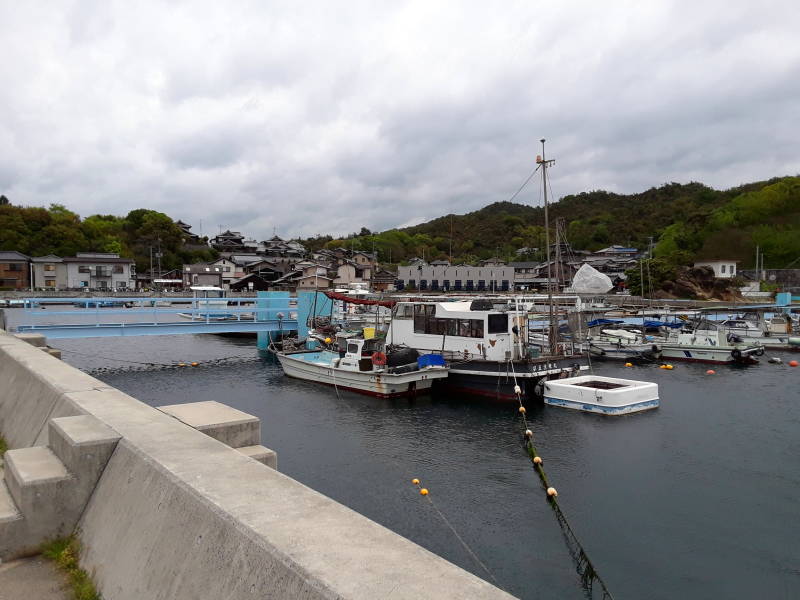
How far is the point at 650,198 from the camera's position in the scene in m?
126

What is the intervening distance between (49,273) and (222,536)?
82.3 metres

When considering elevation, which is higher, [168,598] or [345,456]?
[168,598]

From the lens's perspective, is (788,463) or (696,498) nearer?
(696,498)

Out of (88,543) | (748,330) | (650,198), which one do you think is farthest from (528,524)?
(650,198)

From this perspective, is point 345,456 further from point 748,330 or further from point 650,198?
point 650,198

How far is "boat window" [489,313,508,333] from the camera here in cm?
2533

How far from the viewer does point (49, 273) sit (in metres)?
72.7

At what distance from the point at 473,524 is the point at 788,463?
10308 mm

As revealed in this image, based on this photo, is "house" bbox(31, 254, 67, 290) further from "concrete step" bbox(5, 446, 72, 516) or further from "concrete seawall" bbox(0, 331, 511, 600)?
"concrete seawall" bbox(0, 331, 511, 600)

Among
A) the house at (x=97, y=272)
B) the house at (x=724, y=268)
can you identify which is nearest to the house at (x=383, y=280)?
the house at (x=97, y=272)

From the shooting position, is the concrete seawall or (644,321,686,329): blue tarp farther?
(644,321,686,329): blue tarp

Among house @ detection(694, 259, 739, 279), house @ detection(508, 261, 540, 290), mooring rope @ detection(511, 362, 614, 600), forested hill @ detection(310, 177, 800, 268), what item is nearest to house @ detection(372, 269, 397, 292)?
house @ detection(508, 261, 540, 290)

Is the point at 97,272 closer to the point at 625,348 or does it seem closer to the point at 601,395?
the point at 625,348

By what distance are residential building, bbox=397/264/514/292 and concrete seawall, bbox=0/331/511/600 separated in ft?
193
